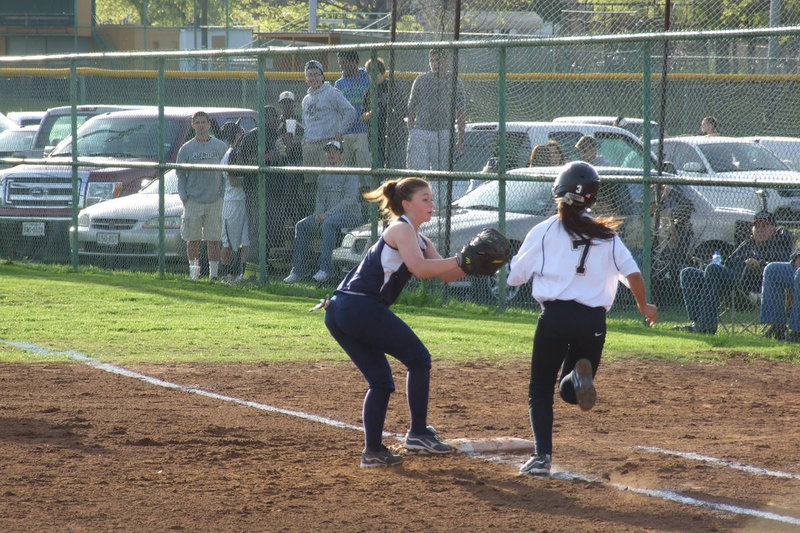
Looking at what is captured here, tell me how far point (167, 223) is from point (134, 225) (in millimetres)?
517

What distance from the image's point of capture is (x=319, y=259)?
13.9m

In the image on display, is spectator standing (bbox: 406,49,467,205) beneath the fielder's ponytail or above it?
above

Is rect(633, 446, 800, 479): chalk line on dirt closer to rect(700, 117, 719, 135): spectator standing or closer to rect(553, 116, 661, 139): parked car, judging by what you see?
rect(700, 117, 719, 135): spectator standing

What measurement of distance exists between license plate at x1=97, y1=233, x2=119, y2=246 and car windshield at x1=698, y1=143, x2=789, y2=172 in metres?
8.13

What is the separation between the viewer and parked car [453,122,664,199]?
11.9m

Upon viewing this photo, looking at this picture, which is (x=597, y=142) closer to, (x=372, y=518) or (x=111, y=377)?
(x=111, y=377)

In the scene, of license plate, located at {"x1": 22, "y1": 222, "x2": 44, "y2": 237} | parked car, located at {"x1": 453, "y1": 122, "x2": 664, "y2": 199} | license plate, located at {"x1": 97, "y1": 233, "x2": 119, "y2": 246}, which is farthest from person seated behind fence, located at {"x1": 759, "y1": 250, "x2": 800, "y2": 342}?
license plate, located at {"x1": 22, "y1": 222, "x2": 44, "y2": 237}

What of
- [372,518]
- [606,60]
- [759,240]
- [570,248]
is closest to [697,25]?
[606,60]

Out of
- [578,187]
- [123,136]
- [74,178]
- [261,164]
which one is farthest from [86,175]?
[578,187]

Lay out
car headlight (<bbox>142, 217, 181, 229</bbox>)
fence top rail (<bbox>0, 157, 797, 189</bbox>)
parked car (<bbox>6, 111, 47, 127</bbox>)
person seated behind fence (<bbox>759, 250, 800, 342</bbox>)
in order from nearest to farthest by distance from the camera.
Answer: fence top rail (<bbox>0, 157, 797, 189</bbox>), person seated behind fence (<bbox>759, 250, 800, 342</bbox>), car headlight (<bbox>142, 217, 181, 229</bbox>), parked car (<bbox>6, 111, 47, 127</bbox>)

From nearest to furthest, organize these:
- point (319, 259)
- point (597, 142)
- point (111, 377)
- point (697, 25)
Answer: point (111, 377), point (597, 142), point (319, 259), point (697, 25)

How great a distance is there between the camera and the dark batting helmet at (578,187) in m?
5.89

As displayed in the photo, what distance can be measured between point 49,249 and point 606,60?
329 inches

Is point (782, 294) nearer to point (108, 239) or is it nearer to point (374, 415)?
point (374, 415)
